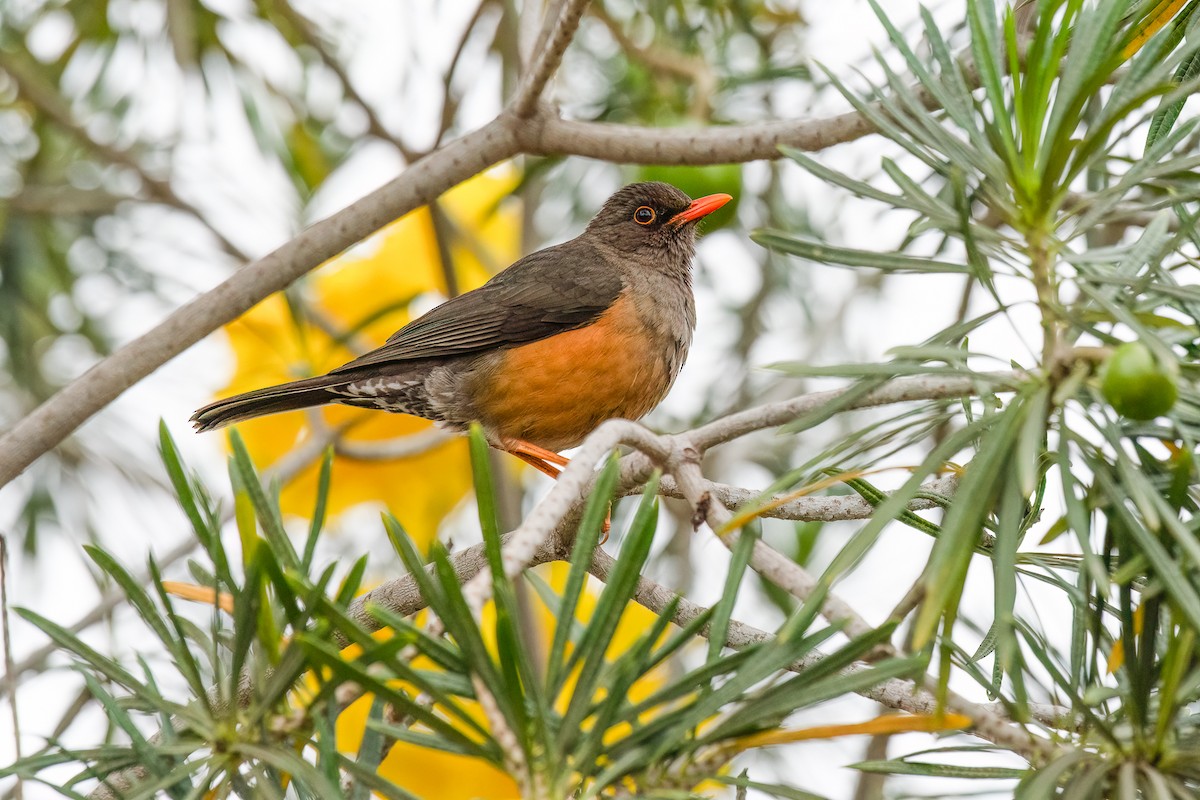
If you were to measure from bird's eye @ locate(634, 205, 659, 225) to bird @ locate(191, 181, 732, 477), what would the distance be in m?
0.35

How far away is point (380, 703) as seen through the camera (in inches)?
58.9

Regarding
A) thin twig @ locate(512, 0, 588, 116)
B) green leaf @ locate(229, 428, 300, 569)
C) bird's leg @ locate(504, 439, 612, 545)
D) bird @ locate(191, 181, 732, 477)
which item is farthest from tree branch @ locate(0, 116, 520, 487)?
bird's leg @ locate(504, 439, 612, 545)

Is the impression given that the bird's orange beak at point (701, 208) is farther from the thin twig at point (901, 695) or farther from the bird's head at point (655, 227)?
the thin twig at point (901, 695)

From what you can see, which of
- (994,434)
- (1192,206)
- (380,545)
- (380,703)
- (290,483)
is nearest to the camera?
(994,434)

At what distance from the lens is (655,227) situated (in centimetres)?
466

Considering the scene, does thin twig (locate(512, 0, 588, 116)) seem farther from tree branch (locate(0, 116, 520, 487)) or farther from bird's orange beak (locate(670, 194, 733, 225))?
bird's orange beak (locate(670, 194, 733, 225))

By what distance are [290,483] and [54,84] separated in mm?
2198

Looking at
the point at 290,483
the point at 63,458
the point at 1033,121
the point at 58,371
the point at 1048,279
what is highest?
the point at 58,371

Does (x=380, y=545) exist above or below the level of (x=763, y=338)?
below

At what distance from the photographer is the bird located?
3.94m

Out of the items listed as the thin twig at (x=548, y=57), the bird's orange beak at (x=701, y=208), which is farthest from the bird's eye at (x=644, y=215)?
the thin twig at (x=548, y=57)

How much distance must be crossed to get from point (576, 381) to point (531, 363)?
6.5 inches

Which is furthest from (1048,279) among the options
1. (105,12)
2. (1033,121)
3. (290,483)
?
(105,12)

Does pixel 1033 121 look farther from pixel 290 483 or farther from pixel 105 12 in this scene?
pixel 105 12
